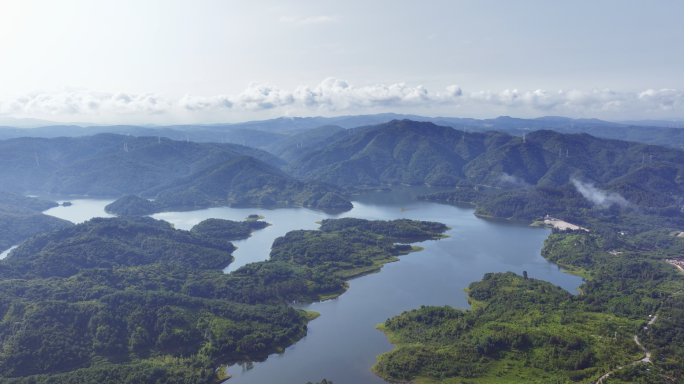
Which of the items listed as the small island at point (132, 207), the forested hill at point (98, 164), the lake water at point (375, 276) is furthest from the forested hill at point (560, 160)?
the small island at point (132, 207)

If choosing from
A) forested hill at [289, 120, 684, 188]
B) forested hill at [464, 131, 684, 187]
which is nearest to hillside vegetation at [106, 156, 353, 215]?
forested hill at [289, 120, 684, 188]

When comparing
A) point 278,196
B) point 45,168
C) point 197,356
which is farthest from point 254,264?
point 45,168

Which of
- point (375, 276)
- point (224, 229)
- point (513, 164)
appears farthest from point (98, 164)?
point (513, 164)

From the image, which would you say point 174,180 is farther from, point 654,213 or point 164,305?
point 654,213

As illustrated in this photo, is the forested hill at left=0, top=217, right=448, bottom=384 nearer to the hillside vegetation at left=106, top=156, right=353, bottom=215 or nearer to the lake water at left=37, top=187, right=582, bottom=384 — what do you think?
the lake water at left=37, top=187, right=582, bottom=384

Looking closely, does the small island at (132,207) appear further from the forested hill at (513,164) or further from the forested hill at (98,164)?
the forested hill at (513,164)
